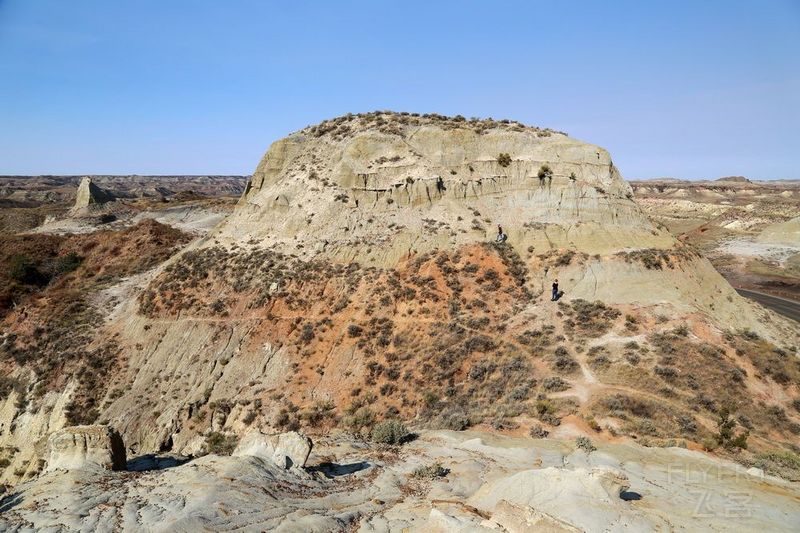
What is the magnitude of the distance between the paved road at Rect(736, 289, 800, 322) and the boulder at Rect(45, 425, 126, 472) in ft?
173

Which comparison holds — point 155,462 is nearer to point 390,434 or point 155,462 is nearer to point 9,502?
point 9,502

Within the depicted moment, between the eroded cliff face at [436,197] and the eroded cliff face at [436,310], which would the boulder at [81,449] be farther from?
the eroded cliff face at [436,197]

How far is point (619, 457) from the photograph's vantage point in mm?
15859

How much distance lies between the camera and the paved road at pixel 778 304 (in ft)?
142

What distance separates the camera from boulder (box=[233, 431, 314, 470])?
47.3 feet

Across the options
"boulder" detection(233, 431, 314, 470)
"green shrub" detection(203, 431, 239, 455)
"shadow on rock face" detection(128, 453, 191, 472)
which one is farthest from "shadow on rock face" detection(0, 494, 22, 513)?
"green shrub" detection(203, 431, 239, 455)

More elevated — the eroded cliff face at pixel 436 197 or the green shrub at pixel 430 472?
the eroded cliff face at pixel 436 197

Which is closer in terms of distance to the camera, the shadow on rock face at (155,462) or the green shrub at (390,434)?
the shadow on rock face at (155,462)

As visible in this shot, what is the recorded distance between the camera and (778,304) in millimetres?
47156

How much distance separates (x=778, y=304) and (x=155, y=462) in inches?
2265

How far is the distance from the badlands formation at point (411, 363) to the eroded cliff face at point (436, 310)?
15cm

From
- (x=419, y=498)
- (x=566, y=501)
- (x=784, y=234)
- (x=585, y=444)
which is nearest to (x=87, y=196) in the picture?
(x=419, y=498)

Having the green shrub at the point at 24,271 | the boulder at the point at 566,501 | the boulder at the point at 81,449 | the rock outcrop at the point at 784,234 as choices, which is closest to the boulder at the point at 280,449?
the boulder at the point at 81,449

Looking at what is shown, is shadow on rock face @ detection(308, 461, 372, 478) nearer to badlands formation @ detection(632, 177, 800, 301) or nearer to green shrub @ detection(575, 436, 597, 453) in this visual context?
green shrub @ detection(575, 436, 597, 453)
